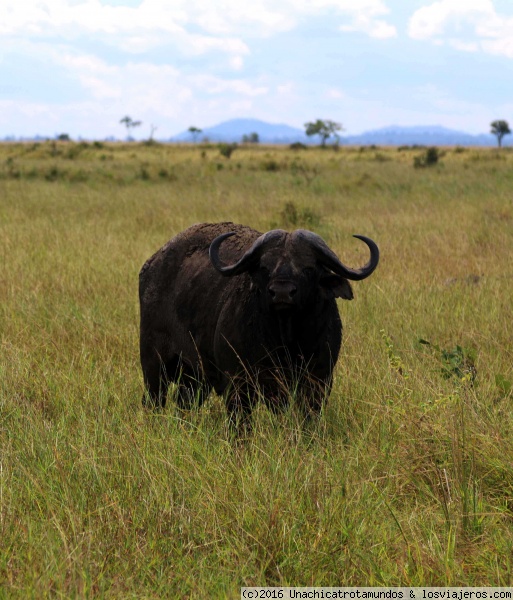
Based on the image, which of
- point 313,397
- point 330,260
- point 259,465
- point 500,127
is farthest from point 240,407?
point 500,127

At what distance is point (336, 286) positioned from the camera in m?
4.06

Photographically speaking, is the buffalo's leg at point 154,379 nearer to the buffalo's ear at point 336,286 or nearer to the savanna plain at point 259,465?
the savanna plain at point 259,465

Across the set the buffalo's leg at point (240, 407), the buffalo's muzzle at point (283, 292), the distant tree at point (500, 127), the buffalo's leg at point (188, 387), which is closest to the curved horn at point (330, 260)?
the buffalo's muzzle at point (283, 292)

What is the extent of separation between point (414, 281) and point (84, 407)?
4596 mm

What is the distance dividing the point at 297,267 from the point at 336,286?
1.10 ft

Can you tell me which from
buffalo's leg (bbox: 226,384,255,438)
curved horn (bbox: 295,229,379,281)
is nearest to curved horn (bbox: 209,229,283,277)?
curved horn (bbox: 295,229,379,281)

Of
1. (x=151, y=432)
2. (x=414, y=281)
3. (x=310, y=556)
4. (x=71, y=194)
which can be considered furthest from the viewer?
(x=71, y=194)

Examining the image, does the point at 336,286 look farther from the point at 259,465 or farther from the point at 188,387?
the point at 188,387

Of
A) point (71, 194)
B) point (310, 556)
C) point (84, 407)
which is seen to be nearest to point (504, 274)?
point (84, 407)

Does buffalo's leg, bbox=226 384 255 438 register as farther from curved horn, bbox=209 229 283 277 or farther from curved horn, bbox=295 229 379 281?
curved horn, bbox=295 229 379 281

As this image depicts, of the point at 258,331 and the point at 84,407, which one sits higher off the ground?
the point at 258,331

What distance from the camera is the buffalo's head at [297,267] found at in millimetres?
3775

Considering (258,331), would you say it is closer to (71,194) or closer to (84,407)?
(84,407)

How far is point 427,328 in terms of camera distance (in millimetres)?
6352
